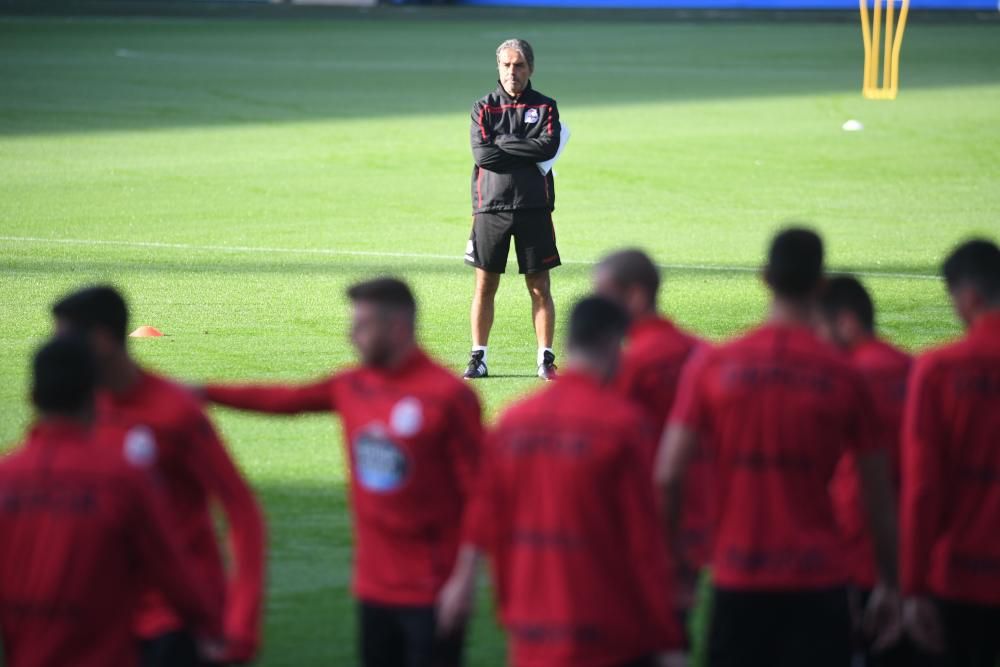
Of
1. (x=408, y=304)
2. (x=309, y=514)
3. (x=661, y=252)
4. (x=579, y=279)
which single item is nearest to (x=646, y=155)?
(x=661, y=252)

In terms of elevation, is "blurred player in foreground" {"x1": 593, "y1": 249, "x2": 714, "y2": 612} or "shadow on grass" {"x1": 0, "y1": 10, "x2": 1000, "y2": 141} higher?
"shadow on grass" {"x1": 0, "y1": 10, "x2": 1000, "y2": 141}

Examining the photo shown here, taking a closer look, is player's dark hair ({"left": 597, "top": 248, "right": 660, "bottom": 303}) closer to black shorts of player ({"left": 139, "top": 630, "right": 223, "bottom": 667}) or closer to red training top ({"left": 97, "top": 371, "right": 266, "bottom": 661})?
red training top ({"left": 97, "top": 371, "right": 266, "bottom": 661})

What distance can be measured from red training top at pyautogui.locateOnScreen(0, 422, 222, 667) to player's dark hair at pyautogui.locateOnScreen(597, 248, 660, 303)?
2.05 m

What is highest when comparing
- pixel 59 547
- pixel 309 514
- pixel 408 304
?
pixel 408 304

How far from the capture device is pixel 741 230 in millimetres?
20641

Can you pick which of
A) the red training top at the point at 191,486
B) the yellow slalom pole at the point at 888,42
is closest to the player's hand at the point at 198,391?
the red training top at the point at 191,486

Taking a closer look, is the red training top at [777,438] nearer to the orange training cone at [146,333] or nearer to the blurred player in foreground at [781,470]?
the blurred player in foreground at [781,470]

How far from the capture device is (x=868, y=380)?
628 cm

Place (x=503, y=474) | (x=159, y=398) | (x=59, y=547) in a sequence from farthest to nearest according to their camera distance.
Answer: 1. (x=159, y=398)
2. (x=503, y=474)
3. (x=59, y=547)

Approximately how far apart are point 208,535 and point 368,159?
21.0 metres

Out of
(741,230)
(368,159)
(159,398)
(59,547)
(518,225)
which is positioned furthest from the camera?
(368,159)

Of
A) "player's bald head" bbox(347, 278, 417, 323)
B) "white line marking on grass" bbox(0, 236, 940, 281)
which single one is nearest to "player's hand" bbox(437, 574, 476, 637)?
"player's bald head" bbox(347, 278, 417, 323)

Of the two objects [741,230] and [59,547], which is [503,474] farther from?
[741,230]

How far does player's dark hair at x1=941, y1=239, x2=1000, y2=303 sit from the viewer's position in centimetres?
592
